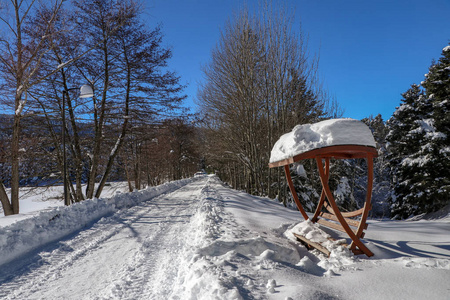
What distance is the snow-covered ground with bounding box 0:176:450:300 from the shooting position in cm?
242

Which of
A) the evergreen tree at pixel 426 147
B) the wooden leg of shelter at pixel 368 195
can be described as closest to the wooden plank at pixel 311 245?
the wooden leg of shelter at pixel 368 195

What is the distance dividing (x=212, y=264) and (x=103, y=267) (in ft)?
5.94

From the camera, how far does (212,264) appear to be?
3.00 m

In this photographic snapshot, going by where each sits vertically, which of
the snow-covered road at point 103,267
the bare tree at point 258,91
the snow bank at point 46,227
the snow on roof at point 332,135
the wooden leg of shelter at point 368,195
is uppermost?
the bare tree at point 258,91

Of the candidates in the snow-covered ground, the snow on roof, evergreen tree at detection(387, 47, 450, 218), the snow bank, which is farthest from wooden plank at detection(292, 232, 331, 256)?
evergreen tree at detection(387, 47, 450, 218)

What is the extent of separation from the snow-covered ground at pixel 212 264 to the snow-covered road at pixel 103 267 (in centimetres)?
1

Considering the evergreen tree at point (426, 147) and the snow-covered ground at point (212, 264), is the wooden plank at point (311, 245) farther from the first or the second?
the evergreen tree at point (426, 147)

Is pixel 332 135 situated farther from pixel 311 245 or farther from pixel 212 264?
pixel 212 264

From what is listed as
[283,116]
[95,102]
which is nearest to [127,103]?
[95,102]

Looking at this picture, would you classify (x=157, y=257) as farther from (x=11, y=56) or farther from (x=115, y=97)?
(x=115, y=97)

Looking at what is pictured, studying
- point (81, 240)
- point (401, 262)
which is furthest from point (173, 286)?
point (81, 240)

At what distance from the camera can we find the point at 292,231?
4.52 m

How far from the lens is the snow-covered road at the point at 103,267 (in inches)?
113

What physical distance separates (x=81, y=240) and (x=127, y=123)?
8065 mm
